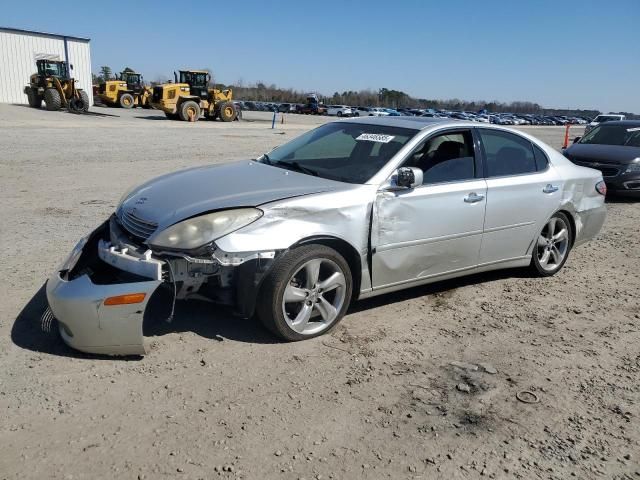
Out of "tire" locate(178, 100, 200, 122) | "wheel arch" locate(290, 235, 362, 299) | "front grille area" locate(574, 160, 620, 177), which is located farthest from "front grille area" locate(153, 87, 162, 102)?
"wheel arch" locate(290, 235, 362, 299)

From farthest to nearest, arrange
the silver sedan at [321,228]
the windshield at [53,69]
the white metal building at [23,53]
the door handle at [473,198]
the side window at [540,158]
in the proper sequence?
the white metal building at [23,53], the windshield at [53,69], the side window at [540,158], the door handle at [473,198], the silver sedan at [321,228]

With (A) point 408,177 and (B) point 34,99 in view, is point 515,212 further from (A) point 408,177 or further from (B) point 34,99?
(B) point 34,99

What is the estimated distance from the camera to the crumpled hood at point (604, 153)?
34.1 feet

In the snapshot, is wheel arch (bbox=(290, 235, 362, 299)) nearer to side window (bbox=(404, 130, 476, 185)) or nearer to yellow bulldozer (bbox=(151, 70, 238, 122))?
side window (bbox=(404, 130, 476, 185))

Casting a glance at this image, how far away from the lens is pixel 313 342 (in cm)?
391

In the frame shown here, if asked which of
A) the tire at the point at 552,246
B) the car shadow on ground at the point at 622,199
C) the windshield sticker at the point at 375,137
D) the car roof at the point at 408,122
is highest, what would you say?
the car roof at the point at 408,122

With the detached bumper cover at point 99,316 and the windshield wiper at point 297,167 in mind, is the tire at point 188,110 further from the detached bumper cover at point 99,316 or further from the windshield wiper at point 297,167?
the detached bumper cover at point 99,316

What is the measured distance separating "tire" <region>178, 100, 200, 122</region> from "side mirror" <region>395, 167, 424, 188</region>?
28.7 meters

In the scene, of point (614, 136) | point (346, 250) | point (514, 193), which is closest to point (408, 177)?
point (346, 250)

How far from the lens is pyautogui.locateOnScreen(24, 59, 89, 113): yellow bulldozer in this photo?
33219 mm

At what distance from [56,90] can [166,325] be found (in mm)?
34087

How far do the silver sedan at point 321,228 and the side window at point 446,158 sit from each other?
12 mm

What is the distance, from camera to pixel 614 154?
10.5 m

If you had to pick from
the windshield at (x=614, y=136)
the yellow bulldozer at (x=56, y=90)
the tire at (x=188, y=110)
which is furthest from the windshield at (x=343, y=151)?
the yellow bulldozer at (x=56, y=90)
